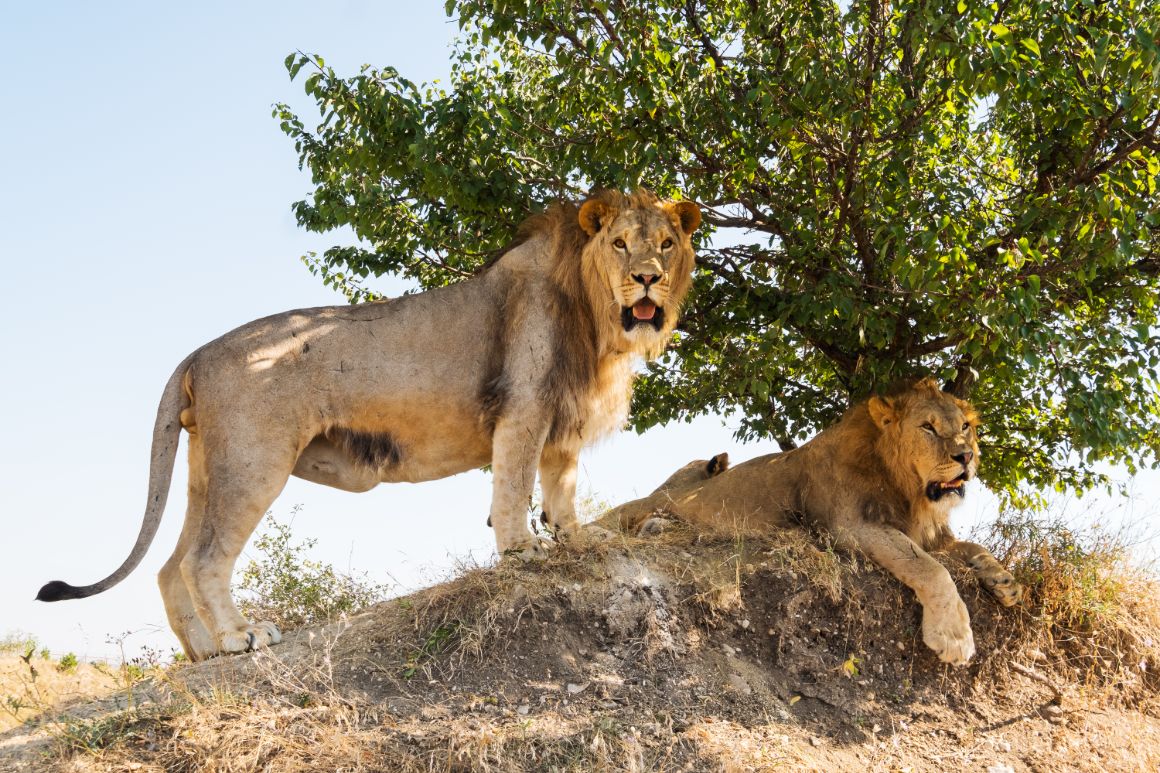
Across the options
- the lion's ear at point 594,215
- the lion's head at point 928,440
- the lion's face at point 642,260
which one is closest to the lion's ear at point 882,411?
the lion's head at point 928,440

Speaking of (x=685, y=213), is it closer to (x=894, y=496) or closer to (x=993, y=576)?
(x=894, y=496)

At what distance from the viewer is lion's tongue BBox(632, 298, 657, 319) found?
22.2 ft

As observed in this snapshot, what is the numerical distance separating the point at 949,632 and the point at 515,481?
2761 mm

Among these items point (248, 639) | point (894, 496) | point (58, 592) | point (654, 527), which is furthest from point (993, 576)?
point (58, 592)

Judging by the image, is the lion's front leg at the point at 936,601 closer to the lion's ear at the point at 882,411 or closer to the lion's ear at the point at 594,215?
→ the lion's ear at the point at 882,411

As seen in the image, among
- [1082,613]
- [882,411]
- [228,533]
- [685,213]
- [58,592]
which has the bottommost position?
[1082,613]

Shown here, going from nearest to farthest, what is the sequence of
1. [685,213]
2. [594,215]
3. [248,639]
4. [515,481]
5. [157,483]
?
[248,639]
[157,483]
[515,481]
[594,215]
[685,213]

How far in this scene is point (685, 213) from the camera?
23.3 feet

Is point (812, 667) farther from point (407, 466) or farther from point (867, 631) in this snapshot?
point (407, 466)

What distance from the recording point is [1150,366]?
7391 mm

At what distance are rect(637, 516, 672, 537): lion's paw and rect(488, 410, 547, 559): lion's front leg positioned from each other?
4.45ft

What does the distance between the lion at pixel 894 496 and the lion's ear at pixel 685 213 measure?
1.76m

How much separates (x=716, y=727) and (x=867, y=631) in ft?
4.83

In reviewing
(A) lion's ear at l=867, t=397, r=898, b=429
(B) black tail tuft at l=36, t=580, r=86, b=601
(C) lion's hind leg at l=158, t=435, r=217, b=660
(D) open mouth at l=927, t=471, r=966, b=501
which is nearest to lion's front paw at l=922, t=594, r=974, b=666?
(D) open mouth at l=927, t=471, r=966, b=501
